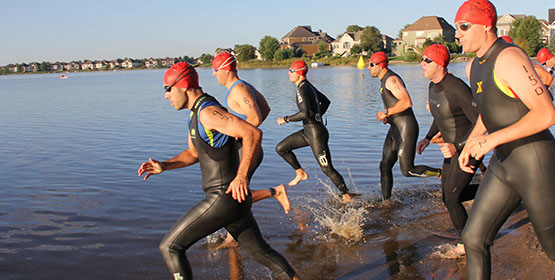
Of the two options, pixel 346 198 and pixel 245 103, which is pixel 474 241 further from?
pixel 346 198

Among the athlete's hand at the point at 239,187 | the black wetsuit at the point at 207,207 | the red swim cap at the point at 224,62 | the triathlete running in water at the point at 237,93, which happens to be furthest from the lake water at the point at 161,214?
the red swim cap at the point at 224,62

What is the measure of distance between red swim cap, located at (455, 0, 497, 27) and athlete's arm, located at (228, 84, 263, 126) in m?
2.32

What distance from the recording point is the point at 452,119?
16.6ft

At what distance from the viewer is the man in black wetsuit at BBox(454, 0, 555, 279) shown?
2.91 m

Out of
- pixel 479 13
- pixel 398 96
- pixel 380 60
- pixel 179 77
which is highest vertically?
pixel 479 13

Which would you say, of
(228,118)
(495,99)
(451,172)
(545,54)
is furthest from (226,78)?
(545,54)

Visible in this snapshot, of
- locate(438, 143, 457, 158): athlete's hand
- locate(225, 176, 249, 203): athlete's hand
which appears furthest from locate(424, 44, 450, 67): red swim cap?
locate(225, 176, 249, 203): athlete's hand

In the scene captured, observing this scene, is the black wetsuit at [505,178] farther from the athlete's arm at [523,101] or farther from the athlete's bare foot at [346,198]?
the athlete's bare foot at [346,198]

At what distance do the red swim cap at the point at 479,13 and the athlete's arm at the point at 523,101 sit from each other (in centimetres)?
37

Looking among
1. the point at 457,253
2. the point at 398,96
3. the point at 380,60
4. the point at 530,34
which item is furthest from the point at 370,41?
the point at 457,253

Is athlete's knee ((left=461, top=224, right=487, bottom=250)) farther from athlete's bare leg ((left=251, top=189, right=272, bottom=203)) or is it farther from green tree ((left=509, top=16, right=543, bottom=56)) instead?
green tree ((left=509, top=16, right=543, bottom=56))

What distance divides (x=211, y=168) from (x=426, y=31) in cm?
12107

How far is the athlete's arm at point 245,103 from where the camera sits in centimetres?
500

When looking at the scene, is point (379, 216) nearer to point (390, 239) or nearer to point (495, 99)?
point (390, 239)
